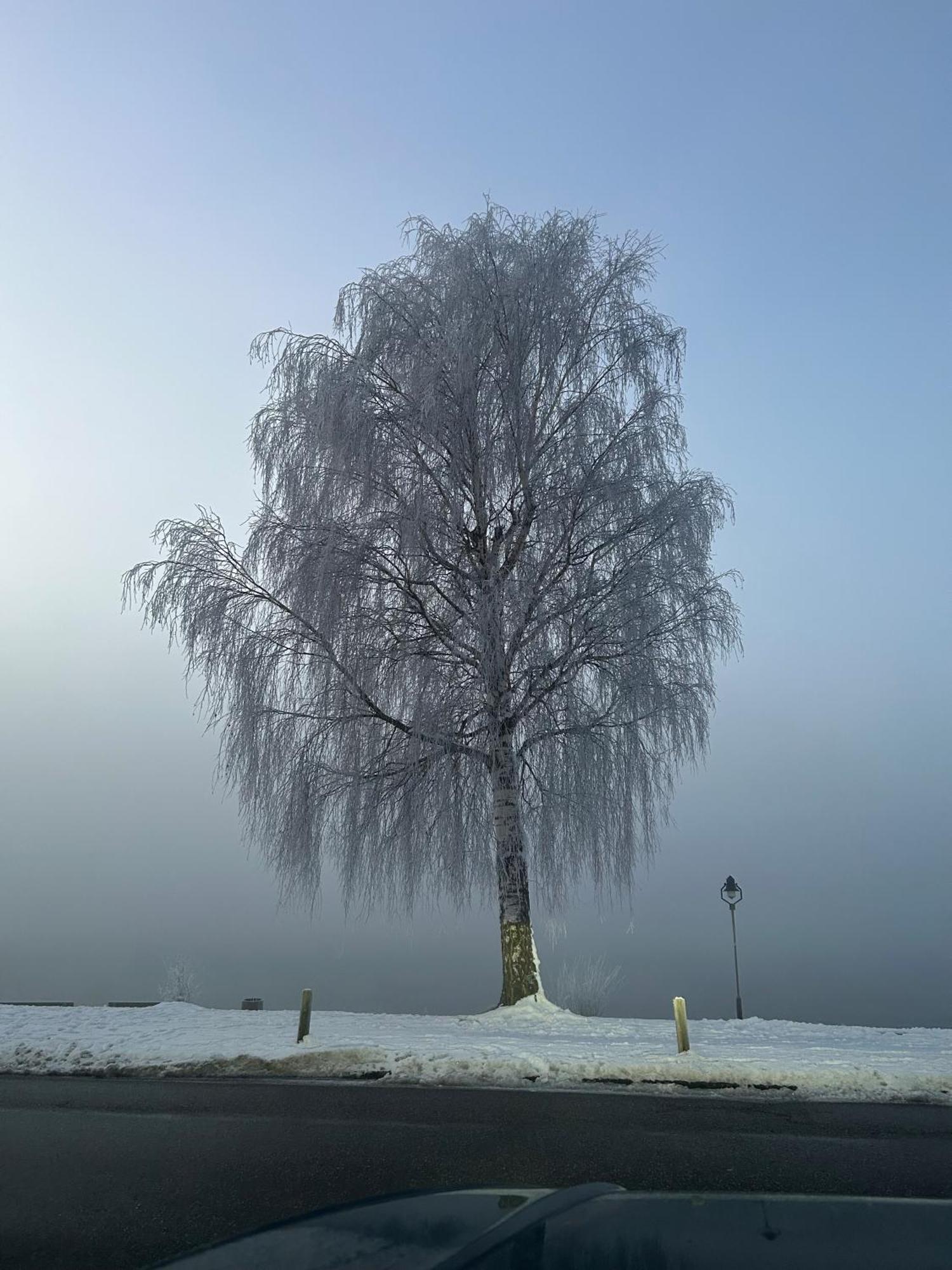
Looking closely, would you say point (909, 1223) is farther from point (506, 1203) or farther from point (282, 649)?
point (282, 649)

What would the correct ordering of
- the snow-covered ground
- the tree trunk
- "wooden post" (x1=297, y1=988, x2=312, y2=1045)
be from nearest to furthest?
the snow-covered ground < "wooden post" (x1=297, y1=988, x2=312, y2=1045) < the tree trunk

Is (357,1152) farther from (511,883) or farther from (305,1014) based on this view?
(511,883)

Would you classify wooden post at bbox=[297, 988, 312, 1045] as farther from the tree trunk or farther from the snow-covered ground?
the tree trunk

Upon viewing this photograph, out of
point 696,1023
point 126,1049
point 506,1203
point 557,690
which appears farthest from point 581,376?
point 506,1203

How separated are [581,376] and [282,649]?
6788mm

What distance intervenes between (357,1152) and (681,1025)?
195 inches

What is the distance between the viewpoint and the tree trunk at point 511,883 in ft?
45.3

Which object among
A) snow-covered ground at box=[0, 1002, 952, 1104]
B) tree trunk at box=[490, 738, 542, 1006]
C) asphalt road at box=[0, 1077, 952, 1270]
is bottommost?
asphalt road at box=[0, 1077, 952, 1270]

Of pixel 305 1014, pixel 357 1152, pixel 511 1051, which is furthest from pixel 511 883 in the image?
pixel 357 1152

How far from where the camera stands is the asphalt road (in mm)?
4883

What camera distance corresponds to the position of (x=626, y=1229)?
2311mm

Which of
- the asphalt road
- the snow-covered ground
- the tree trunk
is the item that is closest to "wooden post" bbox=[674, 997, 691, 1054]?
the snow-covered ground

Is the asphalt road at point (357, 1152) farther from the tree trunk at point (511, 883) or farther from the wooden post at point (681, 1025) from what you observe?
the tree trunk at point (511, 883)

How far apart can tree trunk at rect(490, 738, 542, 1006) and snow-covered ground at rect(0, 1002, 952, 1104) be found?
1.85 ft
